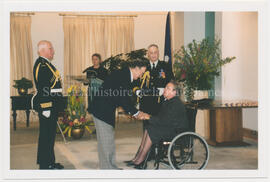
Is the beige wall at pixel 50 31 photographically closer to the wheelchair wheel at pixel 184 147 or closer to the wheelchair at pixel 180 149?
the wheelchair at pixel 180 149

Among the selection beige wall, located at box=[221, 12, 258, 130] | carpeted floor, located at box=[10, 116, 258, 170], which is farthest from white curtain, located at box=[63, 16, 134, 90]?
beige wall, located at box=[221, 12, 258, 130]

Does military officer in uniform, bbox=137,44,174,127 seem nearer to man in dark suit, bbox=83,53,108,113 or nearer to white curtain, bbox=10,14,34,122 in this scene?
man in dark suit, bbox=83,53,108,113

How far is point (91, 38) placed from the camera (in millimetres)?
10367

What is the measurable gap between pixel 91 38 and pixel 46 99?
5.73 metres

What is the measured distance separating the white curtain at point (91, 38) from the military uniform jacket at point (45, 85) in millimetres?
5191

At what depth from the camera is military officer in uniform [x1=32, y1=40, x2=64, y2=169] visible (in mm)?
4805

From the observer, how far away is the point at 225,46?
786cm

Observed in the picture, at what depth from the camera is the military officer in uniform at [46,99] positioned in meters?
4.80

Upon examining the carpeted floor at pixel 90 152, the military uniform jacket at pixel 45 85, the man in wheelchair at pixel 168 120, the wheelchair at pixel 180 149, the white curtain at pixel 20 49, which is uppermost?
the white curtain at pixel 20 49

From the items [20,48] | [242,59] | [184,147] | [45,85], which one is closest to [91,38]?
[20,48]
